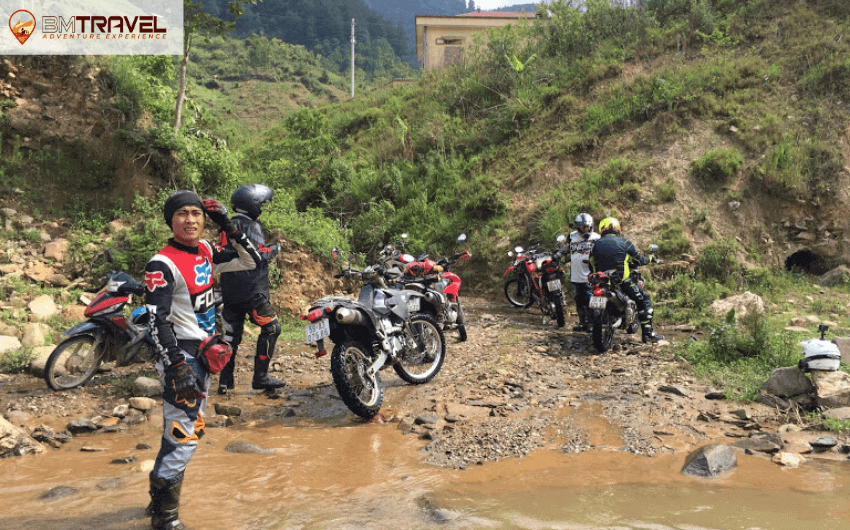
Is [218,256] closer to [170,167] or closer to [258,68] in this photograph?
[170,167]

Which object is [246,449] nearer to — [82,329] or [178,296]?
[178,296]

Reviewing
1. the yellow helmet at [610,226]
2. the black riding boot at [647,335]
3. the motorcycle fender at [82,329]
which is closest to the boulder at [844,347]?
the black riding boot at [647,335]

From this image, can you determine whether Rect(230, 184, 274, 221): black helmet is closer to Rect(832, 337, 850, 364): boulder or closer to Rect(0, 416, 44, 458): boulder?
Rect(0, 416, 44, 458): boulder

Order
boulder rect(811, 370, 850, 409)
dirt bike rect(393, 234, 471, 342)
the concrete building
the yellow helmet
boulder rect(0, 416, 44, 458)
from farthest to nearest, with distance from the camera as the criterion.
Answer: the concrete building → the yellow helmet → dirt bike rect(393, 234, 471, 342) → boulder rect(811, 370, 850, 409) → boulder rect(0, 416, 44, 458)

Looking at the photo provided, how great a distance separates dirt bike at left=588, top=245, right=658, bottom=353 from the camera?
7387 millimetres

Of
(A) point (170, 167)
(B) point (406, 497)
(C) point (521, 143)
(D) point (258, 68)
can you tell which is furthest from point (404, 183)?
(D) point (258, 68)

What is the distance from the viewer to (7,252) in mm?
8836

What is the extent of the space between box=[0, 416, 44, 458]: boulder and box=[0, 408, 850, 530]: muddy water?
0.11m

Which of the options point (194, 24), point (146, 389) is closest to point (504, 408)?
point (146, 389)

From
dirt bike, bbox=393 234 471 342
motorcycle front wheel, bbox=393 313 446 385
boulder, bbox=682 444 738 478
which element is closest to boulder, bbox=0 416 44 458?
motorcycle front wheel, bbox=393 313 446 385

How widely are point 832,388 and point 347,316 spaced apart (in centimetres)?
437

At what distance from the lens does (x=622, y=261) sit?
7773 mm

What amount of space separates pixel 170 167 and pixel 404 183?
25.5 feet

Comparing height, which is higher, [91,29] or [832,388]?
[91,29]
